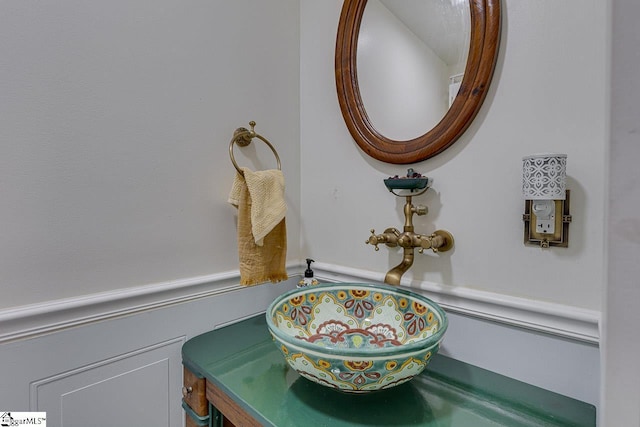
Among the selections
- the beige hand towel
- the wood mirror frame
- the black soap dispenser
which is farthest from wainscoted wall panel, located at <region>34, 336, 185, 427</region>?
the wood mirror frame

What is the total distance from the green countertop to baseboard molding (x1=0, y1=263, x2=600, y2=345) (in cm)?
14

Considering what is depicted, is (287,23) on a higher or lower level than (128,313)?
higher

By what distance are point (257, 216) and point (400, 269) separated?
45cm

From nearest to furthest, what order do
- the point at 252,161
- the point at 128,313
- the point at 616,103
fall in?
the point at 616,103 < the point at 128,313 < the point at 252,161

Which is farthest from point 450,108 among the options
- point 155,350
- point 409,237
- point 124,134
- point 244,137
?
point 155,350

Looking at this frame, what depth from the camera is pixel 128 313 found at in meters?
0.83

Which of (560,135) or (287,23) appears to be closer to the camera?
(560,135)

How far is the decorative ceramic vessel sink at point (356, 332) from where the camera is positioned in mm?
561

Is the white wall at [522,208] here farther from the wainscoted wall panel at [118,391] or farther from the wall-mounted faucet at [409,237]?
the wainscoted wall panel at [118,391]

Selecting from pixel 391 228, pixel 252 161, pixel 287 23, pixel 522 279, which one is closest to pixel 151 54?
pixel 252 161

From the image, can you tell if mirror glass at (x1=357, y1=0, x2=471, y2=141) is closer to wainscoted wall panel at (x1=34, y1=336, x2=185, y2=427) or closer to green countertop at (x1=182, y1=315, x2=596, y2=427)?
green countertop at (x1=182, y1=315, x2=596, y2=427)

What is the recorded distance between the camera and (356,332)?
0.88 metres

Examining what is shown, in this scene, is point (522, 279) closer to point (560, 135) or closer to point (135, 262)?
point (560, 135)

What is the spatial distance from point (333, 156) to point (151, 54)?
63cm
